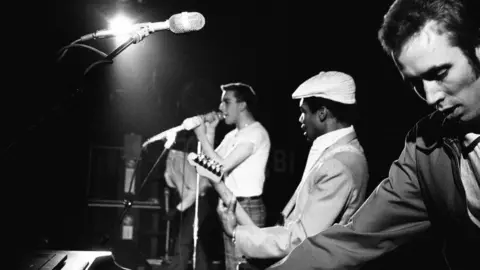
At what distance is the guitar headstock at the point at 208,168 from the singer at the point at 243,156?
2.38ft

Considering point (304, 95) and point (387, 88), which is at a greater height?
point (387, 88)

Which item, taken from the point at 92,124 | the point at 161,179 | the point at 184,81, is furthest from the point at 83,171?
the point at 184,81

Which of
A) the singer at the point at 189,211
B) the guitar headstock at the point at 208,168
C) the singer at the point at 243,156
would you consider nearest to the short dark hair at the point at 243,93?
the singer at the point at 243,156

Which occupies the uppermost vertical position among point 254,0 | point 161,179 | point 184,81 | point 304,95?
point 254,0

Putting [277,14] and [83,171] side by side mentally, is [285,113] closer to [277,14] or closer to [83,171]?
[277,14]

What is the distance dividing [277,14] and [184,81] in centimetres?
242

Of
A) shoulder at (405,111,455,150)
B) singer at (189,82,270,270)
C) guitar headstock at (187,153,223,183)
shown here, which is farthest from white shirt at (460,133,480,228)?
singer at (189,82,270,270)

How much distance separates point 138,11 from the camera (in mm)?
5496

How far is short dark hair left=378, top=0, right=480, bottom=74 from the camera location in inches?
47.6

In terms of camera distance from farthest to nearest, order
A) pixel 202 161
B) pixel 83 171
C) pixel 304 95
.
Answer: pixel 83 171 < pixel 202 161 < pixel 304 95

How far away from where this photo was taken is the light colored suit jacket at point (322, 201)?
204cm

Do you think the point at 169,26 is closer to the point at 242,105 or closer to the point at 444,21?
the point at 444,21

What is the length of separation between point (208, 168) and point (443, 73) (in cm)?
212

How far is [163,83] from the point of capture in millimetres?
7887
